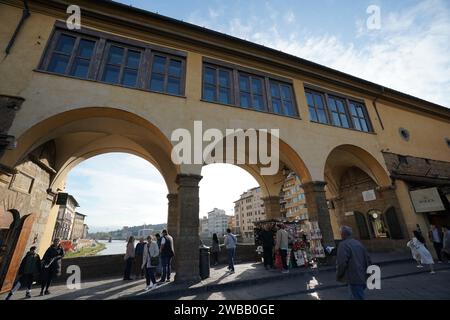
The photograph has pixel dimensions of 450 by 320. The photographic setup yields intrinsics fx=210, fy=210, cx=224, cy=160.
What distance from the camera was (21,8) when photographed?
7.73 meters

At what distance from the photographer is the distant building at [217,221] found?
399 feet

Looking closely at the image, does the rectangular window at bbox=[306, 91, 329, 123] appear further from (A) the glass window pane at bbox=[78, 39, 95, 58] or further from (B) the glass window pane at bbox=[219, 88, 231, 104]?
(A) the glass window pane at bbox=[78, 39, 95, 58]

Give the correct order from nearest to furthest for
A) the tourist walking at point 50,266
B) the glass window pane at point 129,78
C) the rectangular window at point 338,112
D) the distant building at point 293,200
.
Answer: the tourist walking at point 50,266
the glass window pane at point 129,78
the rectangular window at point 338,112
the distant building at point 293,200

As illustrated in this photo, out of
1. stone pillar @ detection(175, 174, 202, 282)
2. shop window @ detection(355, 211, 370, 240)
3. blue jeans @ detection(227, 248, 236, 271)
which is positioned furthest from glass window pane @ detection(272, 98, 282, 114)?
shop window @ detection(355, 211, 370, 240)

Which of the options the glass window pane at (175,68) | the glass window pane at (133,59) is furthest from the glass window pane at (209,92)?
the glass window pane at (133,59)

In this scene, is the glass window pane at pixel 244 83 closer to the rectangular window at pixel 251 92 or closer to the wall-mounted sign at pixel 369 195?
the rectangular window at pixel 251 92

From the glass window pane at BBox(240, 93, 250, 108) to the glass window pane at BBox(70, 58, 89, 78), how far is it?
6.30 meters

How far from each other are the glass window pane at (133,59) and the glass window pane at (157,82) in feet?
2.54

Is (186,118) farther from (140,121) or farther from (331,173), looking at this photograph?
(331,173)

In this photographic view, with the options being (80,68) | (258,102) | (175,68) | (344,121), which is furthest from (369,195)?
(80,68)

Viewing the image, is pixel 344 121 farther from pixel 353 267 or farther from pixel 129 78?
pixel 129 78

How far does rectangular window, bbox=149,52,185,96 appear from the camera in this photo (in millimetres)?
8602

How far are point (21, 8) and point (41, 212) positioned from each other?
7.74 m

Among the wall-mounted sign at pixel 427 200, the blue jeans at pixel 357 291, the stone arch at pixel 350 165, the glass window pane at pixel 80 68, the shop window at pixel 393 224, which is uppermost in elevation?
the glass window pane at pixel 80 68
